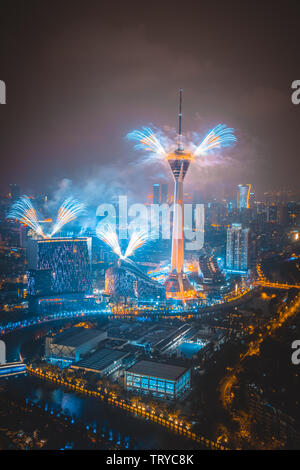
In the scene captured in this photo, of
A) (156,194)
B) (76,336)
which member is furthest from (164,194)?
(76,336)

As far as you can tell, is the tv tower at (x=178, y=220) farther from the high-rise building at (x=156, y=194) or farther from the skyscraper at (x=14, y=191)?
the skyscraper at (x=14, y=191)

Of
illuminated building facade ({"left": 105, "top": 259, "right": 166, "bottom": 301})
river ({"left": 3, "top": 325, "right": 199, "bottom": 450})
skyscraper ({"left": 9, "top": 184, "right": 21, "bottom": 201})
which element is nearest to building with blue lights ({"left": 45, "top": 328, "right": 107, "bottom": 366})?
river ({"left": 3, "top": 325, "right": 199, "bottom": 450})

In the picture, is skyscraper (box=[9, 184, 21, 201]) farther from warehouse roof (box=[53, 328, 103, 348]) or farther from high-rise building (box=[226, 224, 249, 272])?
warehouse roof (box=[53, 328, 103, 348])

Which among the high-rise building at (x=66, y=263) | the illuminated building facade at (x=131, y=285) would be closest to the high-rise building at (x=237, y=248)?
the illuminated building facade at (x=131, y=285)

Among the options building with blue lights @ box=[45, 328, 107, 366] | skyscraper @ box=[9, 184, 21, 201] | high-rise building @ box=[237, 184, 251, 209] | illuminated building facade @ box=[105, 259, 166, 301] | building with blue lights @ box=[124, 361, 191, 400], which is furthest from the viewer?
high-rise building @ box=[237, 184, 251, 209]

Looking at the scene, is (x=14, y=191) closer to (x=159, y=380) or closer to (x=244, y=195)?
(x=244, y=195)
